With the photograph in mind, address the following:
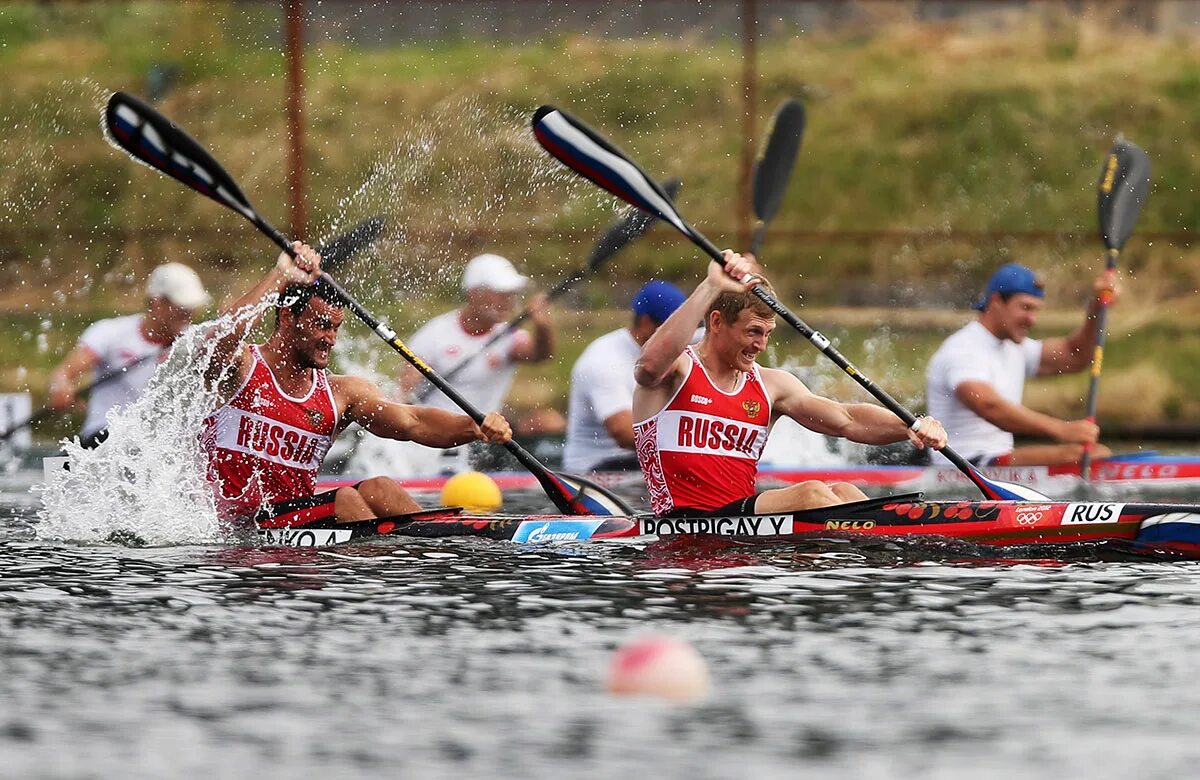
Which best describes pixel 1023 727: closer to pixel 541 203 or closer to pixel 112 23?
pixel 541 203

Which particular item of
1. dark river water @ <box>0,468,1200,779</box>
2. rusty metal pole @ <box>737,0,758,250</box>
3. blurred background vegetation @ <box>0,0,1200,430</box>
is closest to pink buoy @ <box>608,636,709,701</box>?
dark river water @ <box>0,468,1200,779</box>

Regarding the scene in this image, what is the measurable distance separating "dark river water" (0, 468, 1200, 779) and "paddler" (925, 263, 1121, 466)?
361 cm

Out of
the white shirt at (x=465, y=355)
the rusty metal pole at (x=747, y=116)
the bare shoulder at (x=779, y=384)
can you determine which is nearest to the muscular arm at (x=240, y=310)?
the bare shoulder at (x=779, y=384)

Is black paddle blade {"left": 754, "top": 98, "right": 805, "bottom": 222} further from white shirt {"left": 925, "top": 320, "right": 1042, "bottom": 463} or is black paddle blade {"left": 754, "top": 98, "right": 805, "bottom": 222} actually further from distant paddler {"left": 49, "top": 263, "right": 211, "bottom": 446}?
distant paddler {"left": 49, "top": 263, "right": 211, "bottom": 446}

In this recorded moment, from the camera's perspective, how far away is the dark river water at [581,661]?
497 cm

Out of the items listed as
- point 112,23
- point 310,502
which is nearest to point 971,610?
point 310,502

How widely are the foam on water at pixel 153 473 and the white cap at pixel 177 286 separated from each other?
2006 mm

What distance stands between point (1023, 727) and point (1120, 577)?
2.39m

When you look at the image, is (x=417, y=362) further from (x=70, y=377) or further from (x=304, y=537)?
(x=70, y=377)

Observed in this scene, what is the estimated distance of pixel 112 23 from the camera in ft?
70.2

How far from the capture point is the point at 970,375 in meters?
11.7

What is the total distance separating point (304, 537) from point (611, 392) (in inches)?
128

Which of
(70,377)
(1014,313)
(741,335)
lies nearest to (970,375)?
(1014,313)

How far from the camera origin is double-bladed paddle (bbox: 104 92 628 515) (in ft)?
29.4
